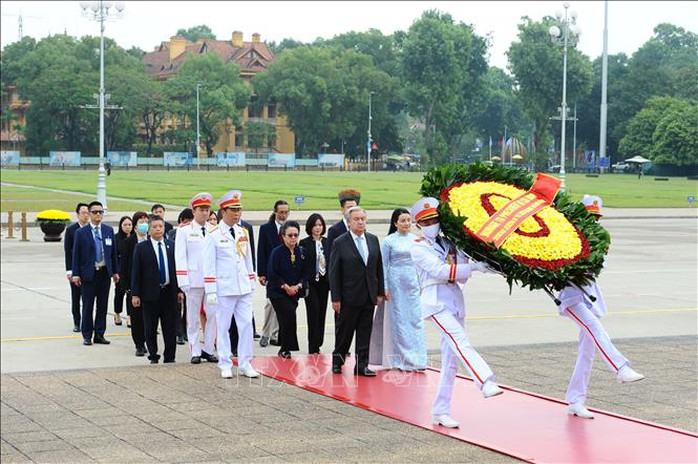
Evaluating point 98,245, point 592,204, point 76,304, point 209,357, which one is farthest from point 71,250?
point 592,204

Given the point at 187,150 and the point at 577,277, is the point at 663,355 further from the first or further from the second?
the point at 187,150

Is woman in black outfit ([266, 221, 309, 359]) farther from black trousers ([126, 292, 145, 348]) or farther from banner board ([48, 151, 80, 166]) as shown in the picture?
banner board ([48, 151, 80, 166])

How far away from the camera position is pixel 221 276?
10.4 m

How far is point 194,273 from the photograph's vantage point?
37.2 feet

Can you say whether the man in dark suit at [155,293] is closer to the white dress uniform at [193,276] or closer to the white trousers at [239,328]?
the white dress uniform at [193,276]

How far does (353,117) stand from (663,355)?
9822 centimetres

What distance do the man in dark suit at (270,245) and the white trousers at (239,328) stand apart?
1.98 metres

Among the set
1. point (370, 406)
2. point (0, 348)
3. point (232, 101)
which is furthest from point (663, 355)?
point (232, 101)

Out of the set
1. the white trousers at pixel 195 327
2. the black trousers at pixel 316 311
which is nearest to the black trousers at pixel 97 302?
the white trousers at pixel 195 327

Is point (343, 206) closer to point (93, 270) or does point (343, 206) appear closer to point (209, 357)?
point (209, 357)

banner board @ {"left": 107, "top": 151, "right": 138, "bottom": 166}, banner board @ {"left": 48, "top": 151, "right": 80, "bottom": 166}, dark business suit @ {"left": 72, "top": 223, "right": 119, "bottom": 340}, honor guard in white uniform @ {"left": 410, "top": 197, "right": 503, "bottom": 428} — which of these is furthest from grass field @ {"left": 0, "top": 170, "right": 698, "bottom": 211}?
honor guard in white uniform @ {"left": 410, "top": 197, "right": 503, "bottom": 428}

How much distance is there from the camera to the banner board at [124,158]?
87625mm

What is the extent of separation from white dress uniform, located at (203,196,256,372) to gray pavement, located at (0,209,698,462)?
34 centimetres

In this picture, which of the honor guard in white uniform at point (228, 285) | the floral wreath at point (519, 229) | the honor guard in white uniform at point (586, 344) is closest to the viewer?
the floral wreath at point (519, 229)
